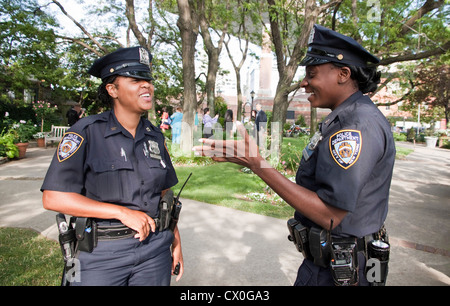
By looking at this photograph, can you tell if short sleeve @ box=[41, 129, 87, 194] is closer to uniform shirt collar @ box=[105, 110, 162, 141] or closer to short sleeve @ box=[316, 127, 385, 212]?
uniform shirt collar @ box=[105, 110, 162, 141]

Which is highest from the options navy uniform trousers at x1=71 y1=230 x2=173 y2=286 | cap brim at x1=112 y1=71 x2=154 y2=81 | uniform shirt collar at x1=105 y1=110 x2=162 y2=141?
cap brim at x1=112 y1=71 x2=154 y2=81

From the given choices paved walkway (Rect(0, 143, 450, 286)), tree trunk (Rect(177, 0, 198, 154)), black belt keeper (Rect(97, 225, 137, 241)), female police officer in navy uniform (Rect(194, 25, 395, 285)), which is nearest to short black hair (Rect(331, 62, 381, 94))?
female police officer in navy uniform (Rect(194, 25, 395, 285))

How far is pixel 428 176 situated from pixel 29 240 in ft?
37.3

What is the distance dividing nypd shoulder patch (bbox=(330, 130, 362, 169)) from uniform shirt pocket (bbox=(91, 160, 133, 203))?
124 cm

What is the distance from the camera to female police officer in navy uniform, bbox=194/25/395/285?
54.6 inches

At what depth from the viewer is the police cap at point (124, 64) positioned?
2.08m

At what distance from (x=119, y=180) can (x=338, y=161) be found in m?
1.28

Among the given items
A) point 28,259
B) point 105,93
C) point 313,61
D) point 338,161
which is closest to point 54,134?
point 28,259

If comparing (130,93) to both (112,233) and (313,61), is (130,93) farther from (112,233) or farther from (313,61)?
(313,61)

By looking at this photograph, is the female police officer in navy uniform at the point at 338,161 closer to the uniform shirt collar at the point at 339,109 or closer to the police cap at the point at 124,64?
the uniform shirt collar at the point at 339,109

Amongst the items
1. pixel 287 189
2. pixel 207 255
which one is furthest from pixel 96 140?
Result: pixel 207 255

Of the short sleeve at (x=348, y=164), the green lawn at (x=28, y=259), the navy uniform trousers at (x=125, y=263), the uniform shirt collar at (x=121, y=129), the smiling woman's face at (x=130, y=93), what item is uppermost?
the smiling woman's face at (x=130, y=93)

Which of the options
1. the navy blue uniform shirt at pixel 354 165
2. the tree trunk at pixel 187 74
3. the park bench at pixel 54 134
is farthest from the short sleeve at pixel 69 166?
Result: the park bench at pixel 54 134

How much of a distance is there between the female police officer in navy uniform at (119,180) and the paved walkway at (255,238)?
4.75 ft
